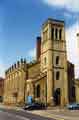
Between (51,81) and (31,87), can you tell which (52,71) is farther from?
(31,87)

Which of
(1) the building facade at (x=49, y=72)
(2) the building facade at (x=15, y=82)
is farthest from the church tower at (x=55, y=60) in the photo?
(2) the building facade at (x=15, y=82)

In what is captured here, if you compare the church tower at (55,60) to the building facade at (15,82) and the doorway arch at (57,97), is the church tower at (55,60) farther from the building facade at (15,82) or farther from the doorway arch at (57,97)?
the building facade at (15,82)

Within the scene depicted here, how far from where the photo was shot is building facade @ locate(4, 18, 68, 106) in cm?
7862

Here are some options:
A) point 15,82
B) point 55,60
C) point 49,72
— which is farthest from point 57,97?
point 15,82

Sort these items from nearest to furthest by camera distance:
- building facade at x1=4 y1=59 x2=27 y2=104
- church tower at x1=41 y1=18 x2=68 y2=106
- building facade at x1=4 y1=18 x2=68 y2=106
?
church tower at x1=41 y1=18 x2=68 y2=106, building facade at x1=4 y1=18 x2=68 y2=106, building facade at x1=4 y1=59 x2=27 y2=104

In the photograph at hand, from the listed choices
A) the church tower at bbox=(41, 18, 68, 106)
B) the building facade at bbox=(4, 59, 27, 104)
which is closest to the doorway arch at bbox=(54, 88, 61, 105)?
the church tower at bbox=(41, 18, 68, 106)

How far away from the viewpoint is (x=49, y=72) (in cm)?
7881

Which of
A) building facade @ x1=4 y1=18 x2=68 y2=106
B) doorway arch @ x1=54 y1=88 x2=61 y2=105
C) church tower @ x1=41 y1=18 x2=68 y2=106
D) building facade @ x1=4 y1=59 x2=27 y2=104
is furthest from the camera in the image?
building facade @ x1=4 y1=59 x2=27 y2=104

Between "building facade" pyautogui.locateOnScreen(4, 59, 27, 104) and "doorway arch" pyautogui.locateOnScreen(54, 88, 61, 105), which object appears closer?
"doorway arch" pyautogui.locateOnScreen(54, 88, 61, 105)

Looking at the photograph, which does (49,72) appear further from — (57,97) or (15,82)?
(15,82)

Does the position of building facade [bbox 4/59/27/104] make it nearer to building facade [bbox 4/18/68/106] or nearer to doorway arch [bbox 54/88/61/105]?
building facade [bbox 4/18/68/106]

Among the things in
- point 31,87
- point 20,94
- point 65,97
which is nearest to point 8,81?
point 20,94

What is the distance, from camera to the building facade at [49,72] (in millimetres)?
78625

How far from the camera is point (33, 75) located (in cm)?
8806
